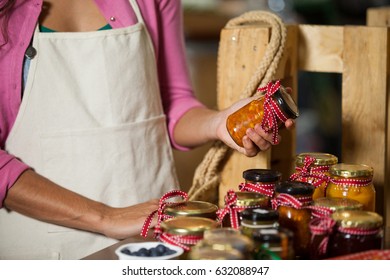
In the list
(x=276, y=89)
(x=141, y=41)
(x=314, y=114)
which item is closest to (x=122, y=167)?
(x=141, y=41)

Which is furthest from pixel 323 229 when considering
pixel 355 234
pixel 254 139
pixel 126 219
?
pixel 126 219

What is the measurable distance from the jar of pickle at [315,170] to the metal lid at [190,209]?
194 millimetres

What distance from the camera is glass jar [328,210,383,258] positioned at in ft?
3.24

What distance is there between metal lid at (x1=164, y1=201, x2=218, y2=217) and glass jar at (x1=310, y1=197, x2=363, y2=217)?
171mm

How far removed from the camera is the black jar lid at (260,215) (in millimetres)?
997

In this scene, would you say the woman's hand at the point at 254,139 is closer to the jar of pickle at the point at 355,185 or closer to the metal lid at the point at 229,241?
the jar of pickle at the point at 355,185

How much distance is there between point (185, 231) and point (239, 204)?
0.40 feet

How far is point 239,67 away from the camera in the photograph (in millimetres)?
1755

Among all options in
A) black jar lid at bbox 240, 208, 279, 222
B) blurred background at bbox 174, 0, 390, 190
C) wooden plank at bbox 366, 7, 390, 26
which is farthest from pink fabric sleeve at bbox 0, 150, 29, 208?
blurred background at bbox 174, 0, 390, 190

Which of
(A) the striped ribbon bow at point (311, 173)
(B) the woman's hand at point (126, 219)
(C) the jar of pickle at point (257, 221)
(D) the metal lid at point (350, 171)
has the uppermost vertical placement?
(D) the metal lid at point (350, 171)

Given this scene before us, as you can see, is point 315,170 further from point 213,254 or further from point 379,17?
point 379,17

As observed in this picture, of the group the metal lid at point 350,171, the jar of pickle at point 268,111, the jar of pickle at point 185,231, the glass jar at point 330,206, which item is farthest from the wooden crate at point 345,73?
the jar of pickle at point 185,231

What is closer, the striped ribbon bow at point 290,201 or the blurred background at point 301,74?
the striped ribbon bow at point 290,201

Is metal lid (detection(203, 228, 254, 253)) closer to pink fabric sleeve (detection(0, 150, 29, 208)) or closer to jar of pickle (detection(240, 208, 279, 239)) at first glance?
jar of pickle (detection(240, 208, 279, 239))
